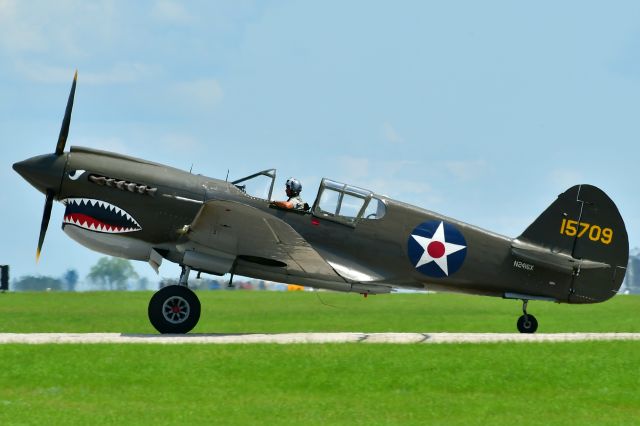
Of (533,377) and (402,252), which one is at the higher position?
(402,252)

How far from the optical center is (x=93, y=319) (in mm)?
27109

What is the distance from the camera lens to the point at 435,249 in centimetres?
1705

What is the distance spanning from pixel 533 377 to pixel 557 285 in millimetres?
5622

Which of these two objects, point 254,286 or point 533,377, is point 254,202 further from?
point 254,286

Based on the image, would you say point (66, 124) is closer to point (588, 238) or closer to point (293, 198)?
point (293, 198)

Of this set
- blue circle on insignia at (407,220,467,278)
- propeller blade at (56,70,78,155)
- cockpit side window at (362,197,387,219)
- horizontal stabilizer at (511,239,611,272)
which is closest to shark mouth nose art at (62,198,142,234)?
propeller blade at (56,70,78,155)

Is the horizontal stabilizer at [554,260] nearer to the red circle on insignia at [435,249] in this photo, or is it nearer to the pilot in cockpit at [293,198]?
the red circle on insignia at [435,249]

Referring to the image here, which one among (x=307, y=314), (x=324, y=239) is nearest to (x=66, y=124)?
(x=324, y=239)

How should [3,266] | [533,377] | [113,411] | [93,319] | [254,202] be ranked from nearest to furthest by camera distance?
1. [113,411]
2. [533,377]
3. [254,202]
4. [93,319]
5. [3,266]

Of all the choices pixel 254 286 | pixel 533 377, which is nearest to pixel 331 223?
pixel 533 377

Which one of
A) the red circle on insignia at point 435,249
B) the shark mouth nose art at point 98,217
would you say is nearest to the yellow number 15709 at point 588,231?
the red circle on insignia at point 435,249

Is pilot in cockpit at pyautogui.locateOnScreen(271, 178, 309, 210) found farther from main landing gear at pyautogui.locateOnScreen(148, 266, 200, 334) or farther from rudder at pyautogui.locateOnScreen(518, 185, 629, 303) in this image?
rudder at pyautogui.locateOnScreen(518, 185, 629, 303)

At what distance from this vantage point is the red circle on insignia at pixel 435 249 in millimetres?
17031

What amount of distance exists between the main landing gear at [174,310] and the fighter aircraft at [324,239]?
0.05ft
